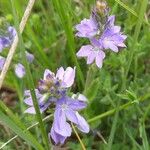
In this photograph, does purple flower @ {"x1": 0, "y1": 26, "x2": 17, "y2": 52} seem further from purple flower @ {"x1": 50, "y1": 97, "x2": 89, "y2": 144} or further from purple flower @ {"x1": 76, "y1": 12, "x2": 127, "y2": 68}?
purple flower @ {"x1": 50, "y1": 97, "x2": 89, "y2": 144}

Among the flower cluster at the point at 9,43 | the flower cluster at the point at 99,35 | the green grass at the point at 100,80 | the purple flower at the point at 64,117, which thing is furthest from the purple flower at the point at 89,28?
the flower cluster at the point at 9,43

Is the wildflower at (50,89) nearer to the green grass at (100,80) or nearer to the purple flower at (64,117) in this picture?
the purple flower at (64,117)

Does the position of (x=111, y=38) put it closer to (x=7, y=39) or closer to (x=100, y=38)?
(x=100, y=38)

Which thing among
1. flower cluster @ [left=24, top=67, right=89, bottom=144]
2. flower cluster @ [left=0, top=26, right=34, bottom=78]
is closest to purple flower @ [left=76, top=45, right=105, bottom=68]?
flower cluster @ [left=24, top=67, right=89, bottom=144]

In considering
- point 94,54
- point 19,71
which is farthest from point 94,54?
point 19,71

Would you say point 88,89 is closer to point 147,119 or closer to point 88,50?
point 88,50
